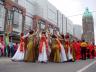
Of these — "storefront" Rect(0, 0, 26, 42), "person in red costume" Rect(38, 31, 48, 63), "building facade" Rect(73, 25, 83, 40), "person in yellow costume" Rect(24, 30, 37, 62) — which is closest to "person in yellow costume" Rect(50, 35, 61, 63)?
"person in red costume" Rect(38, 31, 48, 63)

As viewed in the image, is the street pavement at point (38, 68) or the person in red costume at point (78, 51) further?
the person in red costume at point (78, 51)

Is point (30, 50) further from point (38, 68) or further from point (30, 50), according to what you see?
point (38, 68)

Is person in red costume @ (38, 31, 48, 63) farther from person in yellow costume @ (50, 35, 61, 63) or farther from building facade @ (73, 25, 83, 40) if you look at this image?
building facade @ (73, 25, 83, 40)

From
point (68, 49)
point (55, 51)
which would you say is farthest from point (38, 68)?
point (68, 49)

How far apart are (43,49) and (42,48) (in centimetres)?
9

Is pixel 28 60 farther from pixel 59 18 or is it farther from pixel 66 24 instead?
pixel 66 24

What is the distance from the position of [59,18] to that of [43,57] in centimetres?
9109

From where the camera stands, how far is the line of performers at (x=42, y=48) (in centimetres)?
1427

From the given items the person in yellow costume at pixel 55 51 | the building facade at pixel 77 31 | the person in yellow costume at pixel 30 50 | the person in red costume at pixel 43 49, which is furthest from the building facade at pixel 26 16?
the building facade at pixel 77 31

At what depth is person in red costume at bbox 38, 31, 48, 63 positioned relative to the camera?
14.1 m

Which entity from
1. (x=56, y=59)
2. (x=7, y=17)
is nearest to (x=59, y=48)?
(x=56, y=59)

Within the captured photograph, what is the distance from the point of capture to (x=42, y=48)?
14.4m

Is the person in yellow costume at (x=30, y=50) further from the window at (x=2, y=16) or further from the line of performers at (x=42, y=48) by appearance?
the window at (x=2, y=16)

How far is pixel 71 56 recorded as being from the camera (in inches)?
653
